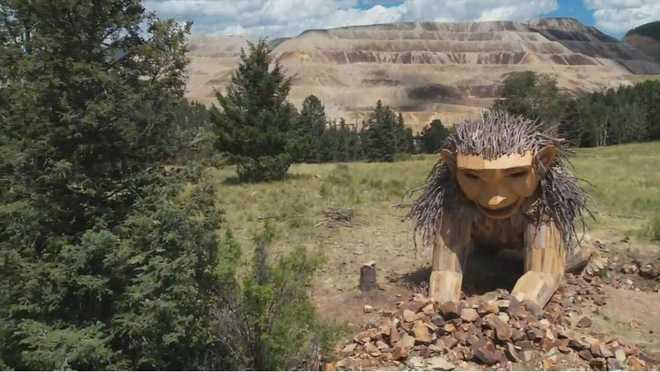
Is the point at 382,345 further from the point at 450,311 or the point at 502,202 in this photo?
the point at 502,202

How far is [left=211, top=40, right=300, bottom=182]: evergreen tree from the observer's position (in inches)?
787

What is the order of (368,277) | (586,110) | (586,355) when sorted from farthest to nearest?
(586,110)
(368,277)
(586,355)

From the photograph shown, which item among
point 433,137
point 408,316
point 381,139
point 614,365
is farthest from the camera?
point 433,137

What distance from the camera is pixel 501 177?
6.04m

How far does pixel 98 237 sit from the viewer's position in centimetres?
510

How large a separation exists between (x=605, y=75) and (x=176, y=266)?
523 feet

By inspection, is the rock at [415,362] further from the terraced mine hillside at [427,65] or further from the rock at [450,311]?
the terraced mine hillside at [427,65]

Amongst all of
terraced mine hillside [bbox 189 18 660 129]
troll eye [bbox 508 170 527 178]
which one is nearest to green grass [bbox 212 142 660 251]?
troll eye [bbox 508 170 527 178]

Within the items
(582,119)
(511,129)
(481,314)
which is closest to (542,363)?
(481,314)

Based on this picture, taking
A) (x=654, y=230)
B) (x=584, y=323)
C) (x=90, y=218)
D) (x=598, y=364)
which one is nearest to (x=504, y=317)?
(x=598, y=364)

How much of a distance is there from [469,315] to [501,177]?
152 cm

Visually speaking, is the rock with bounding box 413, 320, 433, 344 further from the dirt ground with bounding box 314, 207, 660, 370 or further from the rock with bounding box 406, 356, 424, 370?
the dirt ground with bounding box 314, 207, 660, 370

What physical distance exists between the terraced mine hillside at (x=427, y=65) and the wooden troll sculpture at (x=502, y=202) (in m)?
105

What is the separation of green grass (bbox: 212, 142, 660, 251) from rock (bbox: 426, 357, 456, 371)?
519cm
